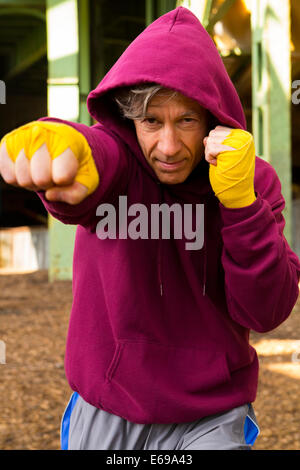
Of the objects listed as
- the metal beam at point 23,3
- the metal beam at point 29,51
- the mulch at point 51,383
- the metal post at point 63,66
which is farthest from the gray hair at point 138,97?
→ the metal beam at point 29,51

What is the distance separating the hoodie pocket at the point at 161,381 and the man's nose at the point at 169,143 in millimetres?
535

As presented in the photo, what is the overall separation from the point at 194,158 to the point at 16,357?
4094 millimetres

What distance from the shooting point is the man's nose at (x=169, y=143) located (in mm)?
1566

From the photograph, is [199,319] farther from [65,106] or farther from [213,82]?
[65,106]

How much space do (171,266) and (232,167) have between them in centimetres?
40

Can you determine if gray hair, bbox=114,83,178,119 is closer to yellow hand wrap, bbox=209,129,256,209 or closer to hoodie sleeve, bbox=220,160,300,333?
yellow hand wrap, bbox=209,129,256,209

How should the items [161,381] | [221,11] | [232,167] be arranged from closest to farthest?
[232,167] → [161,381] → [221,11]

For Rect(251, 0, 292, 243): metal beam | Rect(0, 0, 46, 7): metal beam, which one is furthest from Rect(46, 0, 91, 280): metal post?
Rect(251, 0, 292, 243): metal beam

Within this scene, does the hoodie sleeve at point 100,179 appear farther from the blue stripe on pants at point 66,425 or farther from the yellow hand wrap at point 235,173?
the blue stripe on pants at point 66,425

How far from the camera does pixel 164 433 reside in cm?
173

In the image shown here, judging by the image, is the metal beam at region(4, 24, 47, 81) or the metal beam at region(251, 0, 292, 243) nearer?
the metal beam at region(251, 0, 292, 243)

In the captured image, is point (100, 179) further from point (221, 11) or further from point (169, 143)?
point (221, 11)

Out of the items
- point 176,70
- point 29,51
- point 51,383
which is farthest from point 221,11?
point 29,51

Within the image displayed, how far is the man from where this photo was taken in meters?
1.55
